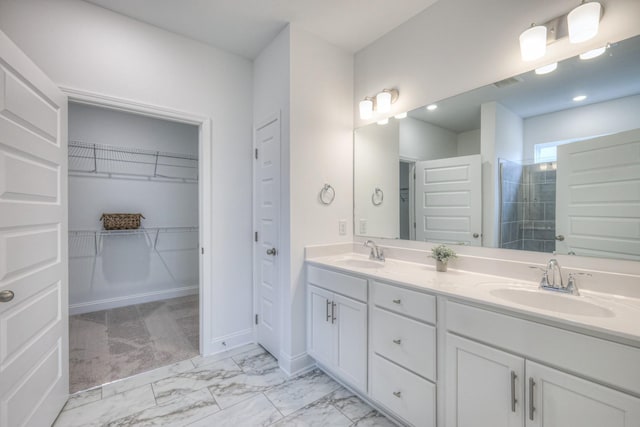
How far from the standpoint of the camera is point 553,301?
4.37 feet

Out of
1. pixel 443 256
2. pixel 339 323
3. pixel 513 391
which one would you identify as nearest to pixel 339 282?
pixel 339 323

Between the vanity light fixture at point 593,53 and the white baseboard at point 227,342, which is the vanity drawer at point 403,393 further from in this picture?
the vanity light fixture at point 593,53

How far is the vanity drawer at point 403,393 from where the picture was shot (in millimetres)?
1437

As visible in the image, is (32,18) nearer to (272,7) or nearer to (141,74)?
(141,74)

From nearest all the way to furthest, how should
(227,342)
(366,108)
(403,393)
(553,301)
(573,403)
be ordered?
(573,403) < (553,301) < (403,393) < (366,108) < (227,342)

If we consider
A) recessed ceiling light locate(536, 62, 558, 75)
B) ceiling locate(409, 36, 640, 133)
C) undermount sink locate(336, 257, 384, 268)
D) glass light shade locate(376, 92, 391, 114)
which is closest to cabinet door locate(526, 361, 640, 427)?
undermount sink locate(336, 257, 384, 268)

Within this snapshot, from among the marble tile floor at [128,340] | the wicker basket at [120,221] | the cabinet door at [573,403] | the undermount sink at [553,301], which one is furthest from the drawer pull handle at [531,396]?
the wicker basket at [120,221]

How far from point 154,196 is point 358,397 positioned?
3554 mm

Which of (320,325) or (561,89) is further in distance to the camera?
(320,325)

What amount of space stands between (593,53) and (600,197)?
71 centimetres

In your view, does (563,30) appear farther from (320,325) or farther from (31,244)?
(31,244)

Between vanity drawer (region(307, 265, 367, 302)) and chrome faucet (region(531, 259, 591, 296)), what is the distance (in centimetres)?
93

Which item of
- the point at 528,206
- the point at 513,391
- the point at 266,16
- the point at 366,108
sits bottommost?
the point at 513,391

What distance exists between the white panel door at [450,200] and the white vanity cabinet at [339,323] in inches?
27.8
